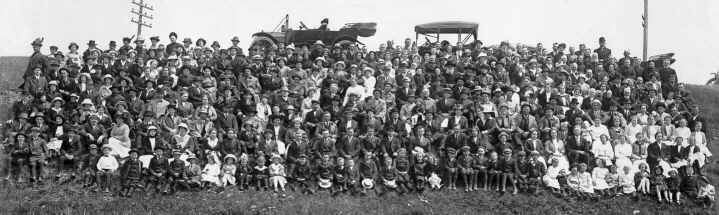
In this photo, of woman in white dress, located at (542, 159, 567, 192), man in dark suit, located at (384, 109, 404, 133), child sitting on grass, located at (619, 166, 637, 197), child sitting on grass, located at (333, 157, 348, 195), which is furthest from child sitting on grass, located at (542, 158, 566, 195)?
child sitting on grass, located at (333, 157, 348, 195)

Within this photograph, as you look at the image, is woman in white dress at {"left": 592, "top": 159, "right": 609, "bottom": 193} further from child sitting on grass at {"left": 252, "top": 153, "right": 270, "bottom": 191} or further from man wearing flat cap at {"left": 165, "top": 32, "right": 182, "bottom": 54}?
man wearing flat cap at {"left": 165, "top": 32, "right": 182, "bottom": 54}

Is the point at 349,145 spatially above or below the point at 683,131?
below

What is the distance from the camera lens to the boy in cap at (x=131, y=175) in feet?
38.3

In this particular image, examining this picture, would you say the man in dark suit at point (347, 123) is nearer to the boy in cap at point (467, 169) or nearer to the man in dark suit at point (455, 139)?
the man in dark suit at point (455, 139)

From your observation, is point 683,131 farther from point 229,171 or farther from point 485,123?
point 229,171

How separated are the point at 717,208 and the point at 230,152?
1005 cm

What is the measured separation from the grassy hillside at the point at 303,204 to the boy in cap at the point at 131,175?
29cm

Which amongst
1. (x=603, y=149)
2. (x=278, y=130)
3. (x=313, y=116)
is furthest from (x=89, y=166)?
(x=603, y=149)

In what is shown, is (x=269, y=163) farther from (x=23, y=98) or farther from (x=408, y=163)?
(x=23, y=98)

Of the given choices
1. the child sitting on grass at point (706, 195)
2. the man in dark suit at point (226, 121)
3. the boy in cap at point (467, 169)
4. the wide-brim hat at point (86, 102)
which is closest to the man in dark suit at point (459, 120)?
the boy in cap at point (467, 169)

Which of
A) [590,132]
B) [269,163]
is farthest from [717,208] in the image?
[269,163]

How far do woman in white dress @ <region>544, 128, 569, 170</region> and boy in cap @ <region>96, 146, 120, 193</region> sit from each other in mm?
8788

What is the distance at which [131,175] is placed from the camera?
38.9 ft

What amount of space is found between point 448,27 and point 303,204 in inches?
487
